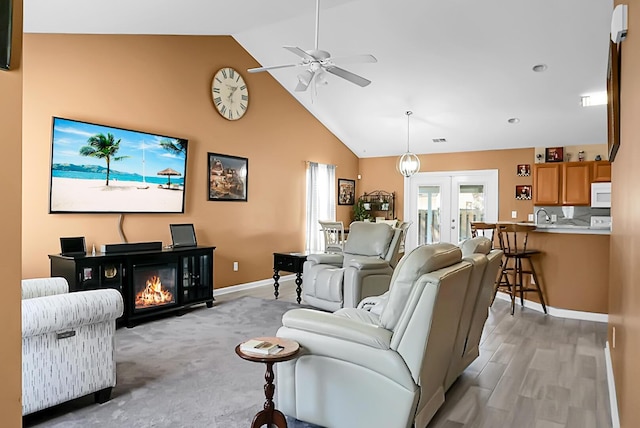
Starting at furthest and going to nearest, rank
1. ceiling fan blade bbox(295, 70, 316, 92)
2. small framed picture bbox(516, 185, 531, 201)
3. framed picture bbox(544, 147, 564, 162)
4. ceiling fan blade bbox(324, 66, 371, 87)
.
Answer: small framed picture bbox(516, 185, 531, 201) < framed picture bbox(544, 147, 564, 162) < ceiling fan blade bbox(295, 70, 316, 92) < ceiling fan blade bbox(324, 66, 371, 87)

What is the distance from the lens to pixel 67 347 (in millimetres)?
2434

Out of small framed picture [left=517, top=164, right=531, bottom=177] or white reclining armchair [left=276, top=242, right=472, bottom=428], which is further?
small framed picture [left=517, top=164, right=531, bottom=177]

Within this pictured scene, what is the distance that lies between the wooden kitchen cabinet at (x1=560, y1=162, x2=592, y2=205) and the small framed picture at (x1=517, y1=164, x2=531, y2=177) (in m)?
0.58

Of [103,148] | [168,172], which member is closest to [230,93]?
[168,172]

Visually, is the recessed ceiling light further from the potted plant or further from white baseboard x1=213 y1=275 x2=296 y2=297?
white baseboard x1=213 y1=275 x2=296 y2=297

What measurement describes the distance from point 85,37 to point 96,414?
12.5 feet

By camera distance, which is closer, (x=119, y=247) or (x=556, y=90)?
(x=119, y=247)

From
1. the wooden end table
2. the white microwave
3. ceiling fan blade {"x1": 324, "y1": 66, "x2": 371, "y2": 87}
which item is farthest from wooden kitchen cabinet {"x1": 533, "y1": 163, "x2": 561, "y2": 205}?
ceiling fan blade {"x1": 324, "y1": 66, "x2": 371, "y2": 87}

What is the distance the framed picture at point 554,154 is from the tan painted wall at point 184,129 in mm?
4030

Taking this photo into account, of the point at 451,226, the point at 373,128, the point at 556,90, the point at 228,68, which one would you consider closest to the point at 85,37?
the point at 228,68

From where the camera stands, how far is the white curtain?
7.88 m

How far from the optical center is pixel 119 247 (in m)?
4.43

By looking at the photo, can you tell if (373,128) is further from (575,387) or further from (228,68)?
(575,387)

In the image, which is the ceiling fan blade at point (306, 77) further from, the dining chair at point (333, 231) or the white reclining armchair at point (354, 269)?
the dining chair at point (333, 231)
